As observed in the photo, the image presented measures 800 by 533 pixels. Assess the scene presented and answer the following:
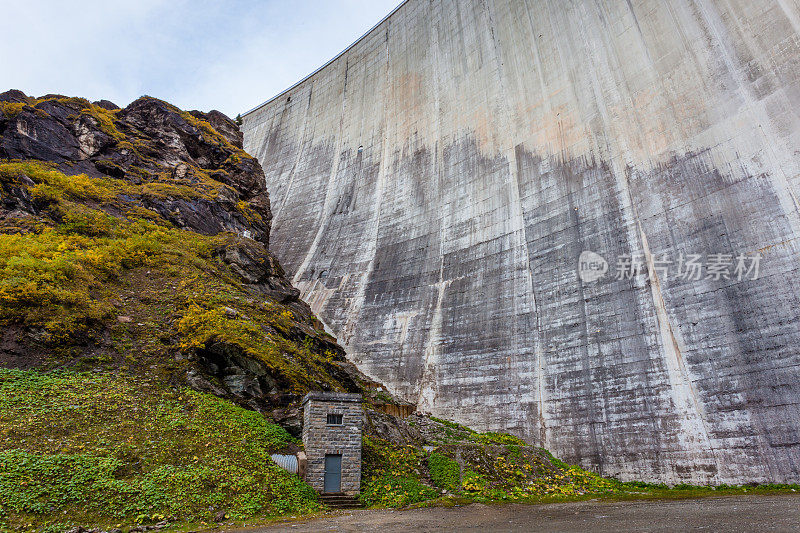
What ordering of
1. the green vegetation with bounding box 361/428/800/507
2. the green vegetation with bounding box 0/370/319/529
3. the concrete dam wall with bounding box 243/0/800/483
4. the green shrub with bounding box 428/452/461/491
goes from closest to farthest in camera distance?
the green vegetation with bounding box 0/370/319/529
the green vegetation with bounding box 361/428/800/507
the green shrub with bounding box 428/452/461/491
the concrete dam wall with bounding box 243/0/800/483

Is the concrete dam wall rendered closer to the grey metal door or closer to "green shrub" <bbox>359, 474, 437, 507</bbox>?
"green shrub" <bbox>359, 474, 437, 507</bbox>

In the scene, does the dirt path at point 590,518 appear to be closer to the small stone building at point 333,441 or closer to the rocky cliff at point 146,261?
the small stone building at point 333,441

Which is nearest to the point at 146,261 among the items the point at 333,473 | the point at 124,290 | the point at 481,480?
the point at 124,290

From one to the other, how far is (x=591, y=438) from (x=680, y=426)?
77.5 inches

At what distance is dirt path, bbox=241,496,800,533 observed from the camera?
5898 millimetres

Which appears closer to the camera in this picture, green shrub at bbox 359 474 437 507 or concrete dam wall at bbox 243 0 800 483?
green shrub at bbox 359 474 437 507

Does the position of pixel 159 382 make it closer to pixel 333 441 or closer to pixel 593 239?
pixel 333 441

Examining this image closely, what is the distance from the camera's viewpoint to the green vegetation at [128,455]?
6230 millimetres

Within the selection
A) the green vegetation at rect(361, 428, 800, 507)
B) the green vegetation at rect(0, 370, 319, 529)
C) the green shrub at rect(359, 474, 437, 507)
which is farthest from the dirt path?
the green vegetation at rect(0, 370, 319, 529)

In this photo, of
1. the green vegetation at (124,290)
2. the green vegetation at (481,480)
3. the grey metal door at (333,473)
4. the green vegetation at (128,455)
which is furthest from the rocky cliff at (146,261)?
the green vegetation at (481,480)

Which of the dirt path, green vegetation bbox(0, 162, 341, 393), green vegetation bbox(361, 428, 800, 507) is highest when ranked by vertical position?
green vegetation bbox(0, 162, 341, 393)

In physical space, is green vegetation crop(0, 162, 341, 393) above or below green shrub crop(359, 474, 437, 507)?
above

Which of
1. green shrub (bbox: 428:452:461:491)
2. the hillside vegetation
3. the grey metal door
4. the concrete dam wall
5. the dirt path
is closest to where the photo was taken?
the dirt path

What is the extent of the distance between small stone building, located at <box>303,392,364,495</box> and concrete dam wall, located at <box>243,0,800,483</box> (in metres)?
5.79
